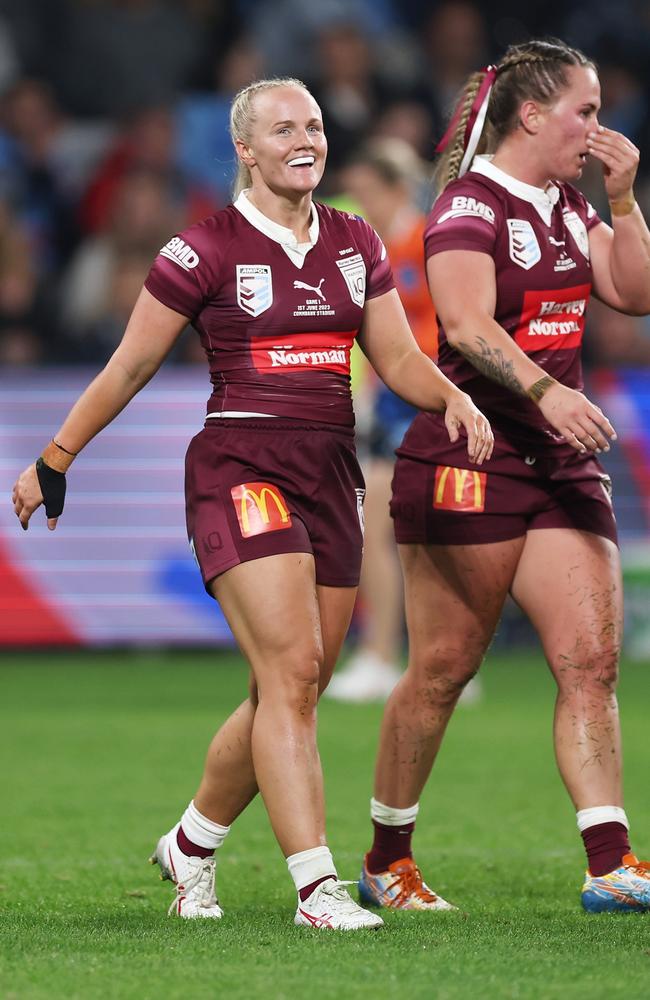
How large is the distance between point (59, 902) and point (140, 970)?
1041 mm

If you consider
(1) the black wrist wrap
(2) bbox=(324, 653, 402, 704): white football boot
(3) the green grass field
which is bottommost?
(2) bbox=(324, 653, 402, 704): white football boot

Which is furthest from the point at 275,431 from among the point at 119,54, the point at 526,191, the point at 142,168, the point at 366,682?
the point at 119,54

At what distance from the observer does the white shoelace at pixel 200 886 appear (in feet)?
15.8

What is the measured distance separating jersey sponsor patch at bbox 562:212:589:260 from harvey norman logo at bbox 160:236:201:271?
3.76ft

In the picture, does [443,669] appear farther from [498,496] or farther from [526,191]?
[526,191]

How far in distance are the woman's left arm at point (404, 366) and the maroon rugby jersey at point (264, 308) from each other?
0.11 m

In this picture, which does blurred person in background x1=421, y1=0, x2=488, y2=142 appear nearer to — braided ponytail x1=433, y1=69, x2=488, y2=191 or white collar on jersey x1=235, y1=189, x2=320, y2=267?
braided ponytail x1=433, y1=69, x2=488, y2=191

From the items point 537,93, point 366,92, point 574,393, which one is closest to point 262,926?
point 574,393

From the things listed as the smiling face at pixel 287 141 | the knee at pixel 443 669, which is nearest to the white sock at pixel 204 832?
the knee at pixel 443 669

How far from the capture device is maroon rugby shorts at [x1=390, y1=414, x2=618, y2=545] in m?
5.06

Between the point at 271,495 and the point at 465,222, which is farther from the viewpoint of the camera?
the point at 465,222

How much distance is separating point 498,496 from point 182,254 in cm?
112

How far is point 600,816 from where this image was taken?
16.1 ft

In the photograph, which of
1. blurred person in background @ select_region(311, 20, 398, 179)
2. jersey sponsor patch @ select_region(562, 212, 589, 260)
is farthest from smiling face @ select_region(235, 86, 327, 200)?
blurred person in background @ select_region(311, 20, 398, 179)
